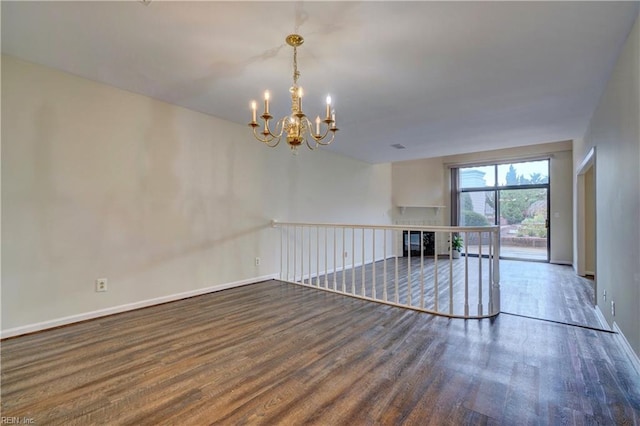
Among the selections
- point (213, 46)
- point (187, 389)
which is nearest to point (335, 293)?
point (187, 389)

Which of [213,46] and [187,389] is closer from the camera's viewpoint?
[187,389]

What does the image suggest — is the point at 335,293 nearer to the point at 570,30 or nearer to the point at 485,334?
the point at 485,334

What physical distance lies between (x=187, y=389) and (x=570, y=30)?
3426 mm

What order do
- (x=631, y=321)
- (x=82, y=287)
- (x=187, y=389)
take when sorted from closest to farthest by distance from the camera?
1. (x=187, y=389)
2. (x=631, y=321)
3. (x=82, y=287)

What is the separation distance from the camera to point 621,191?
228 cm

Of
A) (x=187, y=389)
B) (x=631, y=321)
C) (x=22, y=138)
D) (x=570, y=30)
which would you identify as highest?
(x=570, y=30)

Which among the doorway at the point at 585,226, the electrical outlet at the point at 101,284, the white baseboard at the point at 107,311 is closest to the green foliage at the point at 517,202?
the doorway at the point at 585,226

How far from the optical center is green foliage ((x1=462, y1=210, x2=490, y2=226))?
779 cm

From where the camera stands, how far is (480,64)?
247cm

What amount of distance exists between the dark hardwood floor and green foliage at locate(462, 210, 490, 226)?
5.16 m

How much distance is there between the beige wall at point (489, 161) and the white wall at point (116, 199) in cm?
458

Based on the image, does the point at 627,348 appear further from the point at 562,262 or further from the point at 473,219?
the point at 473,219

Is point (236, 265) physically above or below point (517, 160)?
below

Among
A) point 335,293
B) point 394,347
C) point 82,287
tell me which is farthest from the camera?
point 335,293
